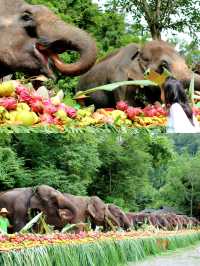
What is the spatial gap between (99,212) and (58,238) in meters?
0.28

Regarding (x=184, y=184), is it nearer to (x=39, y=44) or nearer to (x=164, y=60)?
(x=39, y=44)

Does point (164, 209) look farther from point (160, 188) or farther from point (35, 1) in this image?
point (35, 1)

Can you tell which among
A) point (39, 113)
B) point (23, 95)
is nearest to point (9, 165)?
point (39, 113)

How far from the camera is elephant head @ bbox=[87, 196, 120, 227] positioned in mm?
3814

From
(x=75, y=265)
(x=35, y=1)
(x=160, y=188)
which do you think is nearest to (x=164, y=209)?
(x=160, y=188)

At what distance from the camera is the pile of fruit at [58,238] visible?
12.0ft

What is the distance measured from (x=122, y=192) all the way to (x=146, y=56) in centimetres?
364

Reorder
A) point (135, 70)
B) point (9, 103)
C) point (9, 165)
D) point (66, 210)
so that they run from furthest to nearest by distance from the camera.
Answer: point (135, 70) < point (66, 210) < point (9, 103) < point (9, 165)

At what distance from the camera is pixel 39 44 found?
197 inches

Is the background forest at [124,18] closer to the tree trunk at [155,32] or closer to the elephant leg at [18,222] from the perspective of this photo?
the tree trunk at [155,32]

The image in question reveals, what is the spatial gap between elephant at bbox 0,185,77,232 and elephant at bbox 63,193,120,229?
37 mm

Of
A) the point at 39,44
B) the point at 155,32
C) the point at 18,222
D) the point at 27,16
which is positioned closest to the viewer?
the point at 18,222

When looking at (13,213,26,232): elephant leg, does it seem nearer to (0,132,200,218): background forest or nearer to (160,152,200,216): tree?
(0,132,200,218): background forest

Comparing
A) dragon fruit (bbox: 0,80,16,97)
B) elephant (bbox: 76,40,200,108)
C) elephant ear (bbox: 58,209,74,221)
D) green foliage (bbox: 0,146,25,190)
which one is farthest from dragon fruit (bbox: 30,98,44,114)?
elephant (bbox: 76,40,200,108)
